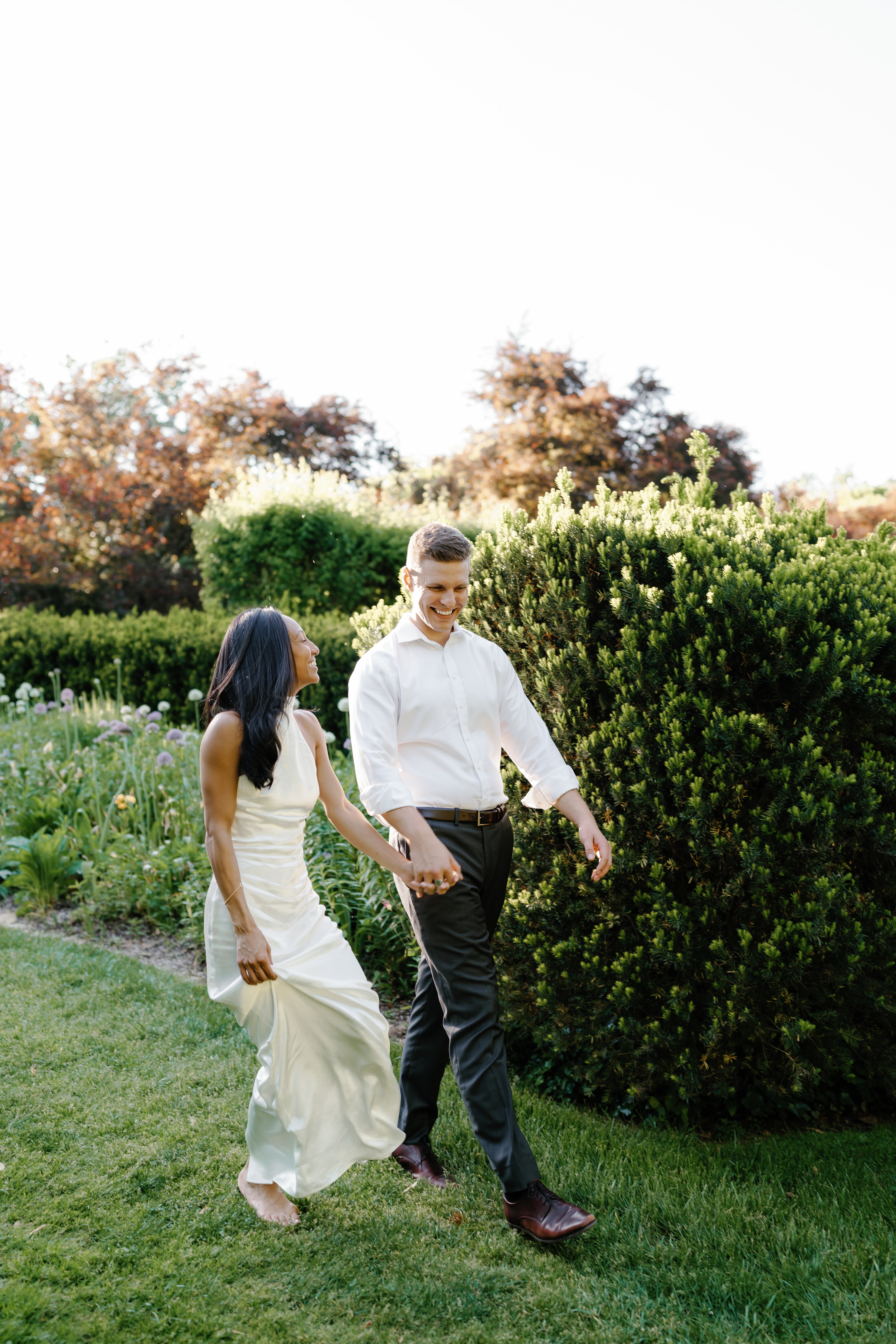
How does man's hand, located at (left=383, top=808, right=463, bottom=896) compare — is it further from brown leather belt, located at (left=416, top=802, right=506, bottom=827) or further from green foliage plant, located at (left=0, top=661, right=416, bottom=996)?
green foliage plant, located at (left=0, top=661, right=416, bottom=996)

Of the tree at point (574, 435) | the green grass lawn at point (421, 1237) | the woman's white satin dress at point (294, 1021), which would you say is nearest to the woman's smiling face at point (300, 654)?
the woman's white satin dress at point (294, 1021)

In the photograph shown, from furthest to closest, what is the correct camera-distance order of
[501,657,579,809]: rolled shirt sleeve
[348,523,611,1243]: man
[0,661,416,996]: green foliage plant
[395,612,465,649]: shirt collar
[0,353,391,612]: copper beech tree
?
[0,353,391,612]: copper beech tree < [0,661,416,996]: green foliage plant < [501,657,579,809]: rolled shirt sleeve < [395,612,465,649]: shirt collar < [348,523,611,1243]: man

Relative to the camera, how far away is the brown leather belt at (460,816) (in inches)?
120

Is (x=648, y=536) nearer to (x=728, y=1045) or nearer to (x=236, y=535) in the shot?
(x=728, y=1045)

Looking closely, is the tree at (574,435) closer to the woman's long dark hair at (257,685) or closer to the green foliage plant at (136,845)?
the green foliage plant at (136,845)

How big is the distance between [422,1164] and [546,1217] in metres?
0.62

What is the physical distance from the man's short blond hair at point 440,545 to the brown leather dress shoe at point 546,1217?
1797mm

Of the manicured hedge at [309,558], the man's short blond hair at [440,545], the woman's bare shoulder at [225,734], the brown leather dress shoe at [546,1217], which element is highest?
the manicured hedge at [309,558]

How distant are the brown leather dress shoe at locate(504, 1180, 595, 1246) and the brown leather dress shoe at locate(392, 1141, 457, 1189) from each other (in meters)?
0.41

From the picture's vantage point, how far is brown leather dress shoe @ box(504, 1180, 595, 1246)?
271 cm

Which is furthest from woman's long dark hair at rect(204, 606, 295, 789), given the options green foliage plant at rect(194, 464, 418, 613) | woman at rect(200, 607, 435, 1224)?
green foliage plant at rect(194, 464, 418, 613)

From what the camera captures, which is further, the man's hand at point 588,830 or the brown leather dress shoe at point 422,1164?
the brown leather dress shoe at point 422,1164

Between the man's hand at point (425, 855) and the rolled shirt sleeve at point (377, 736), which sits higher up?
the rolled shirt sleeve at point (377, 736)

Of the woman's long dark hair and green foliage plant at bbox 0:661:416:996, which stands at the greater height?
the woman's long dark hair
